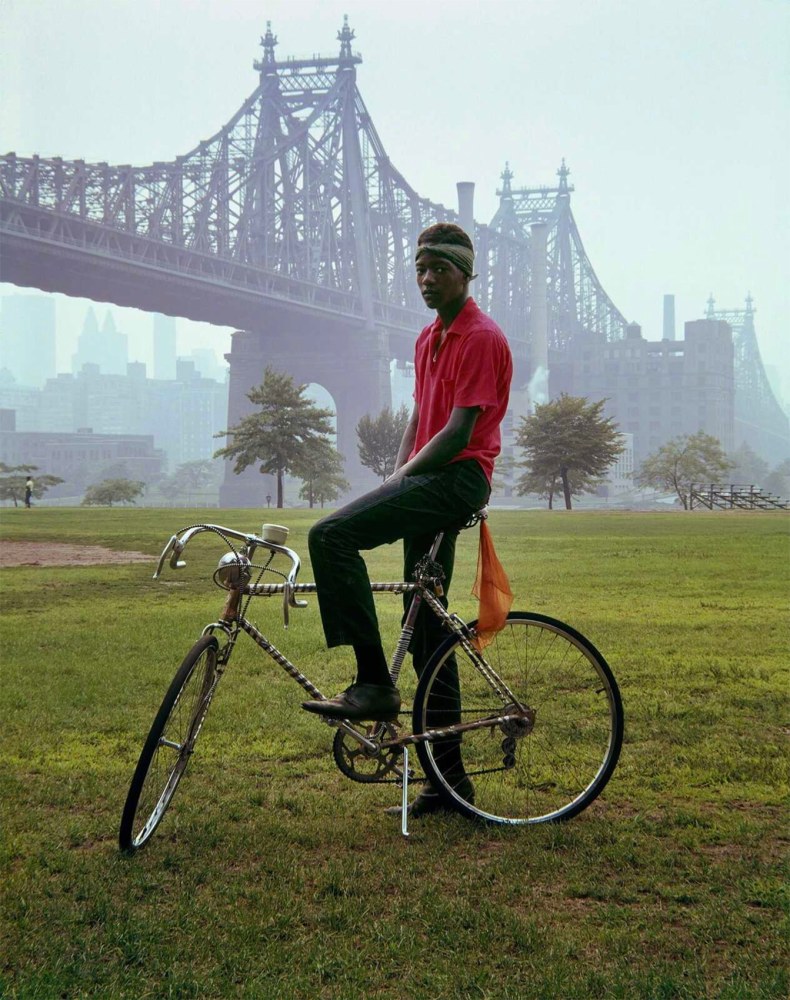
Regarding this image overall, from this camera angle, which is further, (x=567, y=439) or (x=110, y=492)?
(x=567, y=439)

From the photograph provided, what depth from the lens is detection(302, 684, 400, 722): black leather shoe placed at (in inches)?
96.0

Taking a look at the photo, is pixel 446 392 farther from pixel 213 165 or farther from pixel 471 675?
pixel 213 165

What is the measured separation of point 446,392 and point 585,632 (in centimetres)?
360

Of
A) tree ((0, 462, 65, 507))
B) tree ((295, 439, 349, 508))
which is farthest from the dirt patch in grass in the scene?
tree ((0, 462, 65, 507))

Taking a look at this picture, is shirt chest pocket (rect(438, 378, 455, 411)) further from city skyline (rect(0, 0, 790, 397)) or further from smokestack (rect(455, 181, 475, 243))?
smokestack (rect(455, 181, 475, 243))

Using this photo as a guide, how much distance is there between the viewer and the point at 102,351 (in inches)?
1202

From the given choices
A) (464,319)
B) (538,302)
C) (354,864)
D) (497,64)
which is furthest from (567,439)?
(354,864)

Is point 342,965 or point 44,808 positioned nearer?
point 342,965

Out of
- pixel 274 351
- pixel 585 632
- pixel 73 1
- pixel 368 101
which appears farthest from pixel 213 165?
pixel 585 632

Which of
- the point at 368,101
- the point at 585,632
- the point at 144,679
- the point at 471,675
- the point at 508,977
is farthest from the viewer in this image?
the point at 368,101

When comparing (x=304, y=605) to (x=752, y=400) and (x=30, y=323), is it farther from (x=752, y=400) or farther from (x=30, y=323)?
(x=752, y=400)

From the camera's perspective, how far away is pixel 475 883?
2.29 m

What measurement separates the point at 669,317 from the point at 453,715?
4713cm

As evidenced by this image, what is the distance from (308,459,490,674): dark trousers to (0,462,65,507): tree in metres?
19.9
